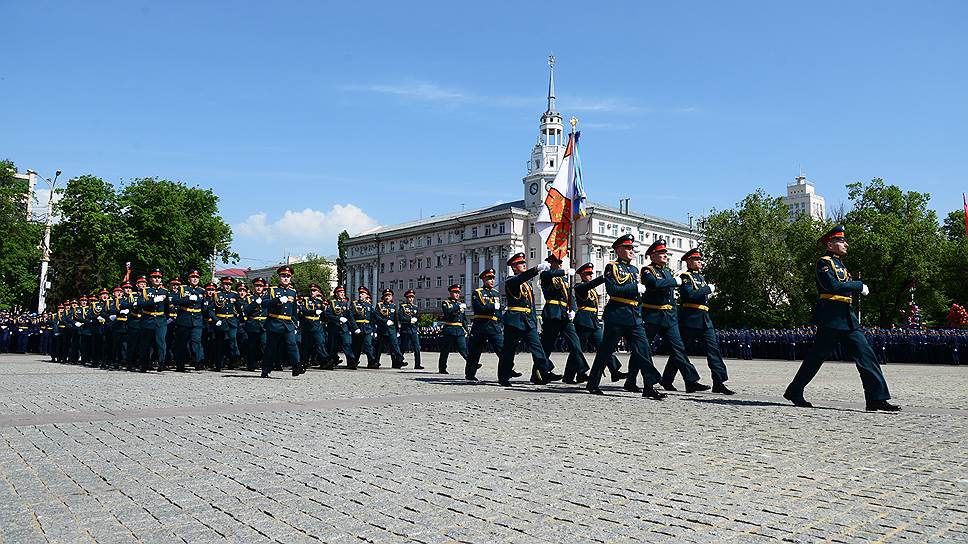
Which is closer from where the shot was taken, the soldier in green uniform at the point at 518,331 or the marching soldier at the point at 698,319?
the marching soldier at the point at 698,319

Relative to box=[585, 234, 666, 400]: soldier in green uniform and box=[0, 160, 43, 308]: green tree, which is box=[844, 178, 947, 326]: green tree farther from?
box=[0, 160, 43, 308]: green tree

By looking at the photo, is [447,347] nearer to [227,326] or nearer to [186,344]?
[227,326]

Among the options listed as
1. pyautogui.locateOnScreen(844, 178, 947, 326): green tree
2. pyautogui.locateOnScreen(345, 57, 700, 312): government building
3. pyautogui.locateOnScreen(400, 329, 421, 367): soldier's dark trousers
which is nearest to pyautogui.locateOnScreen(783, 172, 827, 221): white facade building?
pyautogui.locateOnScreen(345, 57, 700, 312): government building

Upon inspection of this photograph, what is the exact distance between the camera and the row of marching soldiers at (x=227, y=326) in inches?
695

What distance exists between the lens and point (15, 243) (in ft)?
164

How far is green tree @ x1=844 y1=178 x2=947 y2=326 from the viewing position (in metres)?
52.7

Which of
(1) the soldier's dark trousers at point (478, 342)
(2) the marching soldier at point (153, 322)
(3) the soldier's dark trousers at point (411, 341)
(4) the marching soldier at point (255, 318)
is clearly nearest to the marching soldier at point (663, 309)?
(1) the soldier's dark trousers at point (478, 342)

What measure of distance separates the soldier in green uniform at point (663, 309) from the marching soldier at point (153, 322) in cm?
1117

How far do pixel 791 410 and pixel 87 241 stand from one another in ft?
171

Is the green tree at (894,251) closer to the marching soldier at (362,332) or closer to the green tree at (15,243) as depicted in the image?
the marching soldier at (362,332)

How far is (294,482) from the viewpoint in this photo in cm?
526

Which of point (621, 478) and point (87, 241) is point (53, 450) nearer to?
point (621, 478)

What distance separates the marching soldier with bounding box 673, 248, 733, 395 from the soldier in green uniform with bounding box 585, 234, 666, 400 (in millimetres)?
991

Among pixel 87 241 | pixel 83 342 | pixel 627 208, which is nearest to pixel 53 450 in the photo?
pixel 83 342
